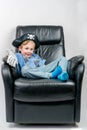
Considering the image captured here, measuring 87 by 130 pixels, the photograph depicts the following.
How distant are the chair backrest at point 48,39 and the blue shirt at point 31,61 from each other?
0.16 metres

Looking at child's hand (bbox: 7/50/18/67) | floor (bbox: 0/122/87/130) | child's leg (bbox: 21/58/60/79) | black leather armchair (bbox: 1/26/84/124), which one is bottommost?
floor (bbox: 0/122/87/130)

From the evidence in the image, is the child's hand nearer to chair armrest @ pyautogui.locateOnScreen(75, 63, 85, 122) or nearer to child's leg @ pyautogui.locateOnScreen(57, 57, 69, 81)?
child's leg @ pyautogui.locateOnScreen(57, 57, 69, 81)

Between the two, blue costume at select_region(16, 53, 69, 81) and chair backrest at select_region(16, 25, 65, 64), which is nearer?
blue costume at select_region(16, 53, 69, 81)

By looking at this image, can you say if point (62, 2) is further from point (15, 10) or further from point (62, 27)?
point (15, 10)

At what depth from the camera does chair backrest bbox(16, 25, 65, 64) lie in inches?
120

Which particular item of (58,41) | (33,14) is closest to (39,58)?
(58,41)

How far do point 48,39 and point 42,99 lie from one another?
0.91 meters

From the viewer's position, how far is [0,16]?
10.6 feet

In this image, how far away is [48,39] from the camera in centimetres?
305

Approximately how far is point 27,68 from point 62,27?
798 millimetres

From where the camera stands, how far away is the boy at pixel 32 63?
2.56 meters

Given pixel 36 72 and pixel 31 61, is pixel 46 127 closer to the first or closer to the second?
pixel 36 72

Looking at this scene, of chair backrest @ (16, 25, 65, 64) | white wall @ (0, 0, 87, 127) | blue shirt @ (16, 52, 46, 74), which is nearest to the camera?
blue shirt @ (16, 52, 46, 74)

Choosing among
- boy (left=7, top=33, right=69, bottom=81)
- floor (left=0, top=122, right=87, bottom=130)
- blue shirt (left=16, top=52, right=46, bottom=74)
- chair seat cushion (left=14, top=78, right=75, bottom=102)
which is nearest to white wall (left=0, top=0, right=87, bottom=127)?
boy (left=7, top=33, right=69, bottom=81)
